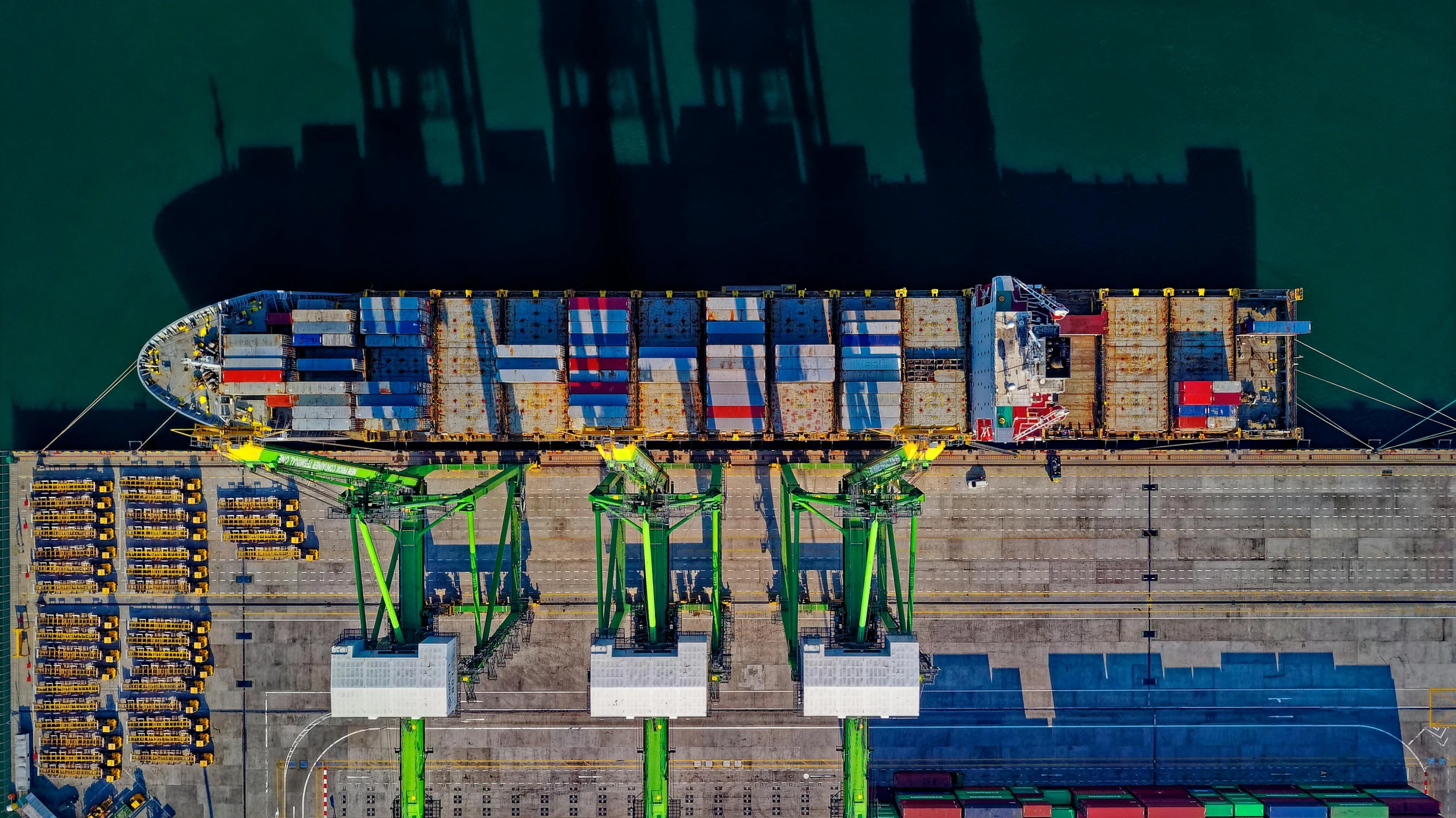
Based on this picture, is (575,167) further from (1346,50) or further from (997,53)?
(1346,50)

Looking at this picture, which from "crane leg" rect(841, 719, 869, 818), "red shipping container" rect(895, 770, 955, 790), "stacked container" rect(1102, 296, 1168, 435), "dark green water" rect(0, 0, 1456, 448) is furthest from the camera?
"dark green water" rect(0, 0, 1456, 448)

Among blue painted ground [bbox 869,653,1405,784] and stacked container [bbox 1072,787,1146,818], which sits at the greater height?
blue painted ground [bbox 869,653,1405,784]

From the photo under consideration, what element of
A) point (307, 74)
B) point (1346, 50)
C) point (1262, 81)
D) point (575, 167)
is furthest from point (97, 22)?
point (1346, 50)

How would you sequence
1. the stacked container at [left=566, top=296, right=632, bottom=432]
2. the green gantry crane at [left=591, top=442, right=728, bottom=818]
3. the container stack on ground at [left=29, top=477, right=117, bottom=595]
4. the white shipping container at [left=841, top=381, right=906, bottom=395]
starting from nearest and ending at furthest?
the green gantry crane at [left=591, top=442, right=728, bottom=818]
the stacked container at [left=566, top=296, right=632, bottom=432]
the white shipping container at [left=841, top=381, right=906, bottom=395]
the container stack on ground at [left=29, top=477, right=117, bottom=595]

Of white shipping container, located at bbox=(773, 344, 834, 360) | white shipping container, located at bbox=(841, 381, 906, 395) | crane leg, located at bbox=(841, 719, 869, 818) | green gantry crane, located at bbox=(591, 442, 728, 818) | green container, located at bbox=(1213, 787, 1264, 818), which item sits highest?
white shipping container, located at bbox=(773, 344, 834, 360)

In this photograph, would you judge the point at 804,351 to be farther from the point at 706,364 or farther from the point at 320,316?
the point at 320,316

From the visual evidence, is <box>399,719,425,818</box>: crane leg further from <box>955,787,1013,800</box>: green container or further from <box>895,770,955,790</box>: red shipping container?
<box>955,787,1013,800</box>: green container

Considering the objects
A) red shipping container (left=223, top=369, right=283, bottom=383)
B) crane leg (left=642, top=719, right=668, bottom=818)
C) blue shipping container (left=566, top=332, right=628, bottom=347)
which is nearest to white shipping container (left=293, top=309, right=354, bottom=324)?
red shipping container (left=223, top=369, right=283, bottom=383)
